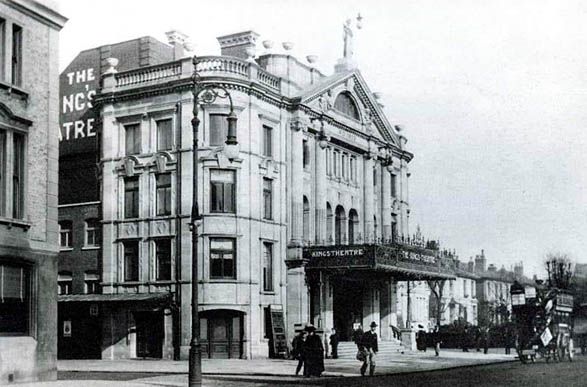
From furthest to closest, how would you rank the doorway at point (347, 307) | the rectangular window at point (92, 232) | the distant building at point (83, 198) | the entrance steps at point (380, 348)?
the doorway at point (347, 307) → the rectangular window at point (92, 232) → the entrance steps at point (380, 348) → the distant building at point (83, 198)

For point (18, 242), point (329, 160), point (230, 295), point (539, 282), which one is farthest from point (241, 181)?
point (18, 242)

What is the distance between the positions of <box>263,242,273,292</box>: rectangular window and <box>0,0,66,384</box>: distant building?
701 inches

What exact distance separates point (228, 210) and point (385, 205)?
1557 centimetres

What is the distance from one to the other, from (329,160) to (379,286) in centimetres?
916

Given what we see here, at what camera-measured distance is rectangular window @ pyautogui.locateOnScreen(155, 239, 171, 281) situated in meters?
40.4

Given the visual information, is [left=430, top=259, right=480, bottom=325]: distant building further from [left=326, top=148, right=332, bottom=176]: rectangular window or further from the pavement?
the pavement

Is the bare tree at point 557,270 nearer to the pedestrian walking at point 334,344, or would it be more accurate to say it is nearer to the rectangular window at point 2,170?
the pedestrian walking at point 334,344

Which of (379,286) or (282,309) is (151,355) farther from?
(379,286)

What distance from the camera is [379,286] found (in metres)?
51.3

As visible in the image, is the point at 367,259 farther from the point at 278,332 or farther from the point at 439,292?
the point at 439,292

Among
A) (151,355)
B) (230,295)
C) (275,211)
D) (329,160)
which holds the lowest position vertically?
(151,355)

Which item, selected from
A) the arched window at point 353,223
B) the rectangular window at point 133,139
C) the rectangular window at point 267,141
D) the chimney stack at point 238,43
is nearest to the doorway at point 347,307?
the arched window at point 353,223

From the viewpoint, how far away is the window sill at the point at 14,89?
73.8 feet

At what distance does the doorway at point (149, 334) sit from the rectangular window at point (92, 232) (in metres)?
5.32
